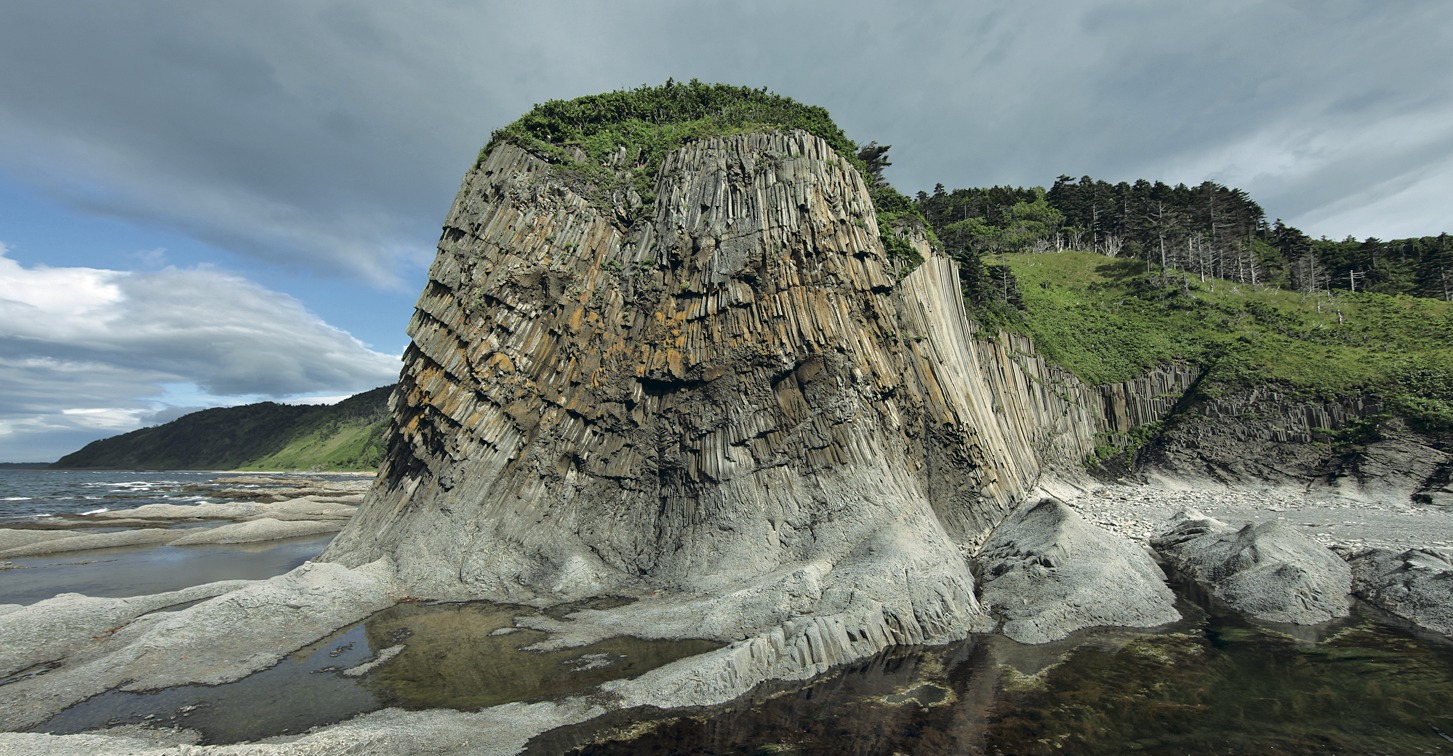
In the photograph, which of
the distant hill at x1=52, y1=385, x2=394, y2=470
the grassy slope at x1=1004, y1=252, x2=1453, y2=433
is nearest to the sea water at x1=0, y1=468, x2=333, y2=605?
the grassy slope at x1=1004, y1=252, x2=1453, y2=433

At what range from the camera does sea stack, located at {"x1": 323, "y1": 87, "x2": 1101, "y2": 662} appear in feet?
78.3

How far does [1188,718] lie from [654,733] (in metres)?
11.2

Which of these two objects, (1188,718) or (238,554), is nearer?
(1188,718)

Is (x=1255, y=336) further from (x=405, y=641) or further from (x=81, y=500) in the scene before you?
(x=81, y=500)

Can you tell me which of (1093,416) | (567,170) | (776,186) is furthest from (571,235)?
(1093,416)

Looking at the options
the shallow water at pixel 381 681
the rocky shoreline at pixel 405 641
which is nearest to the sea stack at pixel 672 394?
the rocky shoreline at pixel 405 641

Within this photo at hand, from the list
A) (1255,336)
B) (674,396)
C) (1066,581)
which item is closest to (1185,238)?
(1255,336)

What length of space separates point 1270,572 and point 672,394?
74.5 ft

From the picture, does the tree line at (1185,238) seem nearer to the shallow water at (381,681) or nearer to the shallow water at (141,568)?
the shallow water at (381,681)

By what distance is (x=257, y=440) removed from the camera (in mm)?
168875

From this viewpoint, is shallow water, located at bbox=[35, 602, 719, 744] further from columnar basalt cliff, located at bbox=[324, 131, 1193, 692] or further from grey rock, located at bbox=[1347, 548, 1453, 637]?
grey rock, located at bbox=[1347, 548, 1453, 637]

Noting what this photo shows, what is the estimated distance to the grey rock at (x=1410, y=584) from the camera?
16656 millimetres

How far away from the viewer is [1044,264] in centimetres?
6625

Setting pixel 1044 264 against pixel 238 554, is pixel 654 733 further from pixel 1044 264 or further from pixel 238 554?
pixel 1044 264
